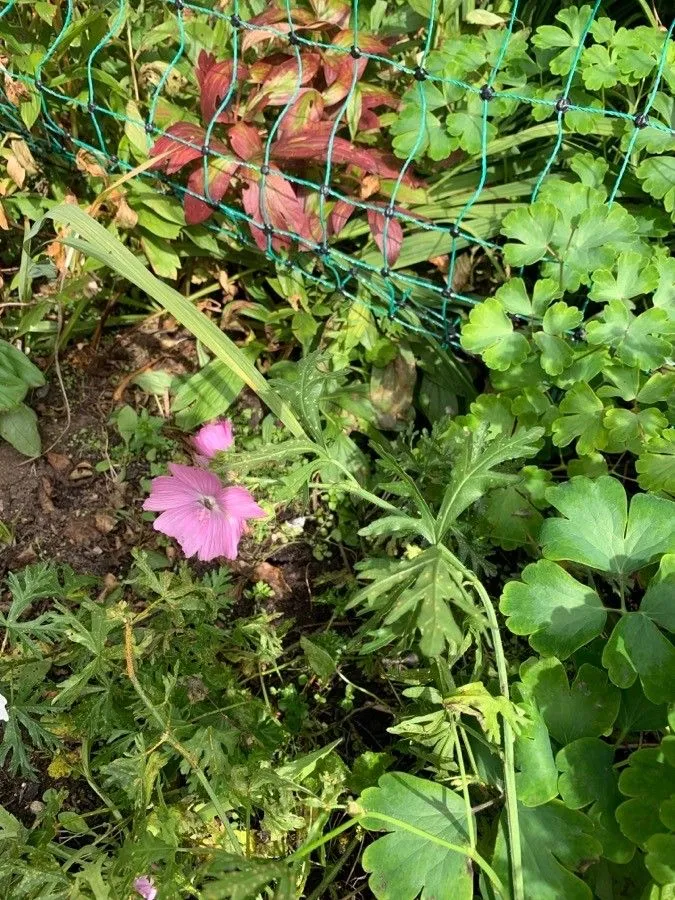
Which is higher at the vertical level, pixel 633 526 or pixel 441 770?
pixel 633 526

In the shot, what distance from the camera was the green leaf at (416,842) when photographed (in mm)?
1101

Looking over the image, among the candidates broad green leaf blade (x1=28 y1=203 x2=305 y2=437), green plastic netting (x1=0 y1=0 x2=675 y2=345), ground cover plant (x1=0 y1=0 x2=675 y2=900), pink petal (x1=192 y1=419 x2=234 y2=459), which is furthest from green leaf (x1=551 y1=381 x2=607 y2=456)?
pink petal (x1=192 y1=419 x2=234 y2=459)

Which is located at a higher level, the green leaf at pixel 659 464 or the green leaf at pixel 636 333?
the green leaf at pixel 636 333

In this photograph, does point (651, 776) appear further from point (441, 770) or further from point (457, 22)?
point (457, 22)

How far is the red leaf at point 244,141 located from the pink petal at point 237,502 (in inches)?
27.4

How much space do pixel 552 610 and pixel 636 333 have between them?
0.52 meters

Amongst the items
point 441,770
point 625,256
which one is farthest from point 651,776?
point 625,256

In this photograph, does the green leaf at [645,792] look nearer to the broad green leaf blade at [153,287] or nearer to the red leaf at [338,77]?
the broad green leaf blade at [153,287]

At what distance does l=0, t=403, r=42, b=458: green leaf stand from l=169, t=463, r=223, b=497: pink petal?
2.04ft

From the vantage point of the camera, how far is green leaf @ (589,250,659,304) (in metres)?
1.38

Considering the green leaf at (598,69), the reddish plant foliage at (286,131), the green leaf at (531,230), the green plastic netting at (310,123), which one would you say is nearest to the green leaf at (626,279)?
the green leaf at (531,230)

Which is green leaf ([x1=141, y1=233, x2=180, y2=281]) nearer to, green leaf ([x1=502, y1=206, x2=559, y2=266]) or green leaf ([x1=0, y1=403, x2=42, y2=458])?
green leaf ([x1=0, y1=403, x2=42, y2=458])

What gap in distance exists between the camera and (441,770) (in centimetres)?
119

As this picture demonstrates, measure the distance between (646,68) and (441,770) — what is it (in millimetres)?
1297
